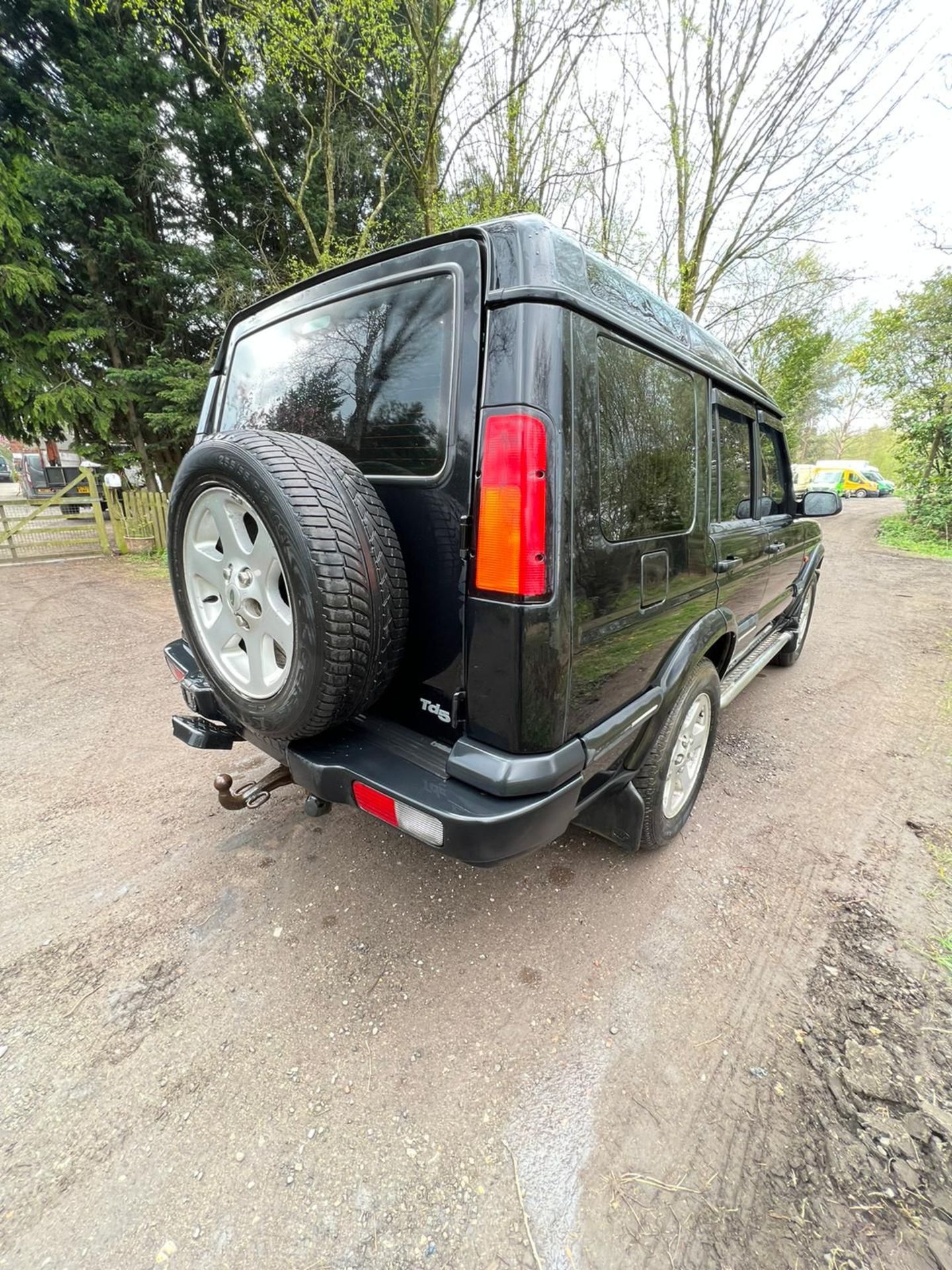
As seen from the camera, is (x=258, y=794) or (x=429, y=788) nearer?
(x=429, y=788)

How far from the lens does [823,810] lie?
9.27 ft

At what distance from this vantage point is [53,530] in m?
9.94

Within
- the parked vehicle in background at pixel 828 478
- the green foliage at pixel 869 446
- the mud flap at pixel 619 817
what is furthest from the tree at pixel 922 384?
the green foliage at pixel 869 446

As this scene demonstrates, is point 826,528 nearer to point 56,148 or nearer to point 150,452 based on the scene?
point 150,452

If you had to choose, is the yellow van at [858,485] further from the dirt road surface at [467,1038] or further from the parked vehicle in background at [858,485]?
the dirt road surface at [467,1038]

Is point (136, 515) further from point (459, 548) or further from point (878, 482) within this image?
point (878, 482)

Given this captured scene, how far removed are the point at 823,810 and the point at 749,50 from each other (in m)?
11.4

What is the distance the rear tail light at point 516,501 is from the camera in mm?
1420

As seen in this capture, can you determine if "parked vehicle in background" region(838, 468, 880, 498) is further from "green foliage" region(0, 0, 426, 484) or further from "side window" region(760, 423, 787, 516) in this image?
"side window" region(760, 423, 787, 516)

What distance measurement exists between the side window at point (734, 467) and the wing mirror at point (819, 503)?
1404mm

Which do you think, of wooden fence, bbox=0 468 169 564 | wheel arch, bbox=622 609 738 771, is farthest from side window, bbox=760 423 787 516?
wooden fence, bbox=0 468 169 564

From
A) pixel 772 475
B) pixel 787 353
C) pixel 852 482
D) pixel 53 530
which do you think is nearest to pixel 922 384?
pixel 787 353

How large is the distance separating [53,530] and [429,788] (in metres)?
11.5

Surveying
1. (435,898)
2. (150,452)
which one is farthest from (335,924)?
(150,452)
